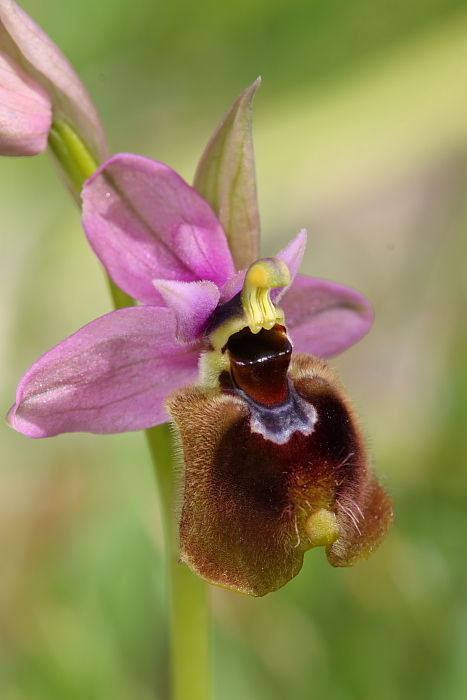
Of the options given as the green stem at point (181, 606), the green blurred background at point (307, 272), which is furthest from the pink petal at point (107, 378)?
the green blurred background at point (307, 272)

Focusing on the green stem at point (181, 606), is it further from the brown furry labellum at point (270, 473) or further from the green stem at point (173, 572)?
the brown furry labellum at point (270, 473)

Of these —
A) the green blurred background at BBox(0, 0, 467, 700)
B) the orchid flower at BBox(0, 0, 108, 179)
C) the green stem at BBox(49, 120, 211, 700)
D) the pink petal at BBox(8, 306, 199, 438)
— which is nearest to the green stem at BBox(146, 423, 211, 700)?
the green stem at BBox(49, 120, 211, 700)

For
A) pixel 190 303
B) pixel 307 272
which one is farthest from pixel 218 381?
pixel 307 272

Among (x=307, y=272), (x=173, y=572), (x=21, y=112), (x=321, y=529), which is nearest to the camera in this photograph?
(x=321, y=529)

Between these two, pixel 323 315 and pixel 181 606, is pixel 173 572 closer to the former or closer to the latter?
pixel 181 606

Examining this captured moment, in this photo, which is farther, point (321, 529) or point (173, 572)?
point (173, 572)

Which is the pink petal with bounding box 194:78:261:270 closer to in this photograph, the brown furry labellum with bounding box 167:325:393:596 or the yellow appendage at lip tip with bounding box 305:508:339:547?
the brown furry labellum with bounding box 167:325:393:596
